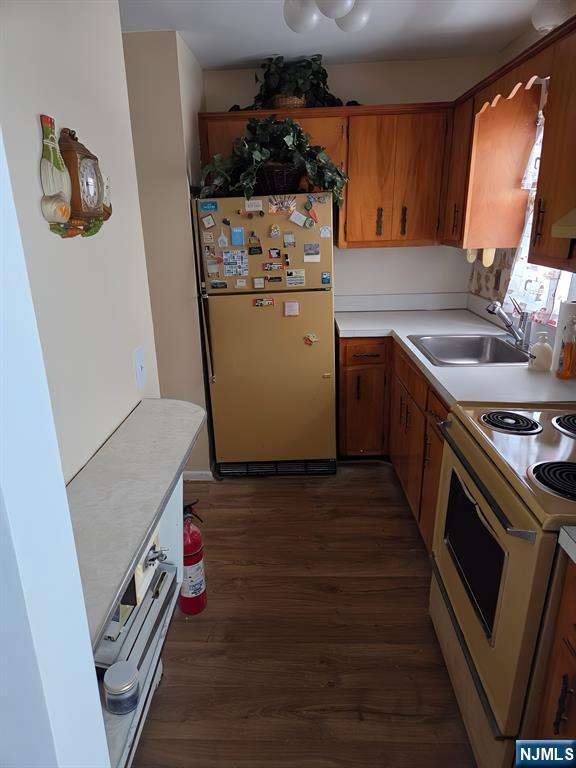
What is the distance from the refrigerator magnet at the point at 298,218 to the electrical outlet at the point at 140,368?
1437 mm

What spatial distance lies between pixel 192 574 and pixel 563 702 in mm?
1378

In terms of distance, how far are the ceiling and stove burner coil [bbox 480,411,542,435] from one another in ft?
6.09

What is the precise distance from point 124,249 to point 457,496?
4.45ft

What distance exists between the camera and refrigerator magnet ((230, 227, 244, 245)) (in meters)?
2.76

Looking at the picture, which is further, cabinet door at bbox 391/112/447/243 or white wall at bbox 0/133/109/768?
cabinet door at bbox 391/112/447/243

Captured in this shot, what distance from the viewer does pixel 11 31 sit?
94 cm

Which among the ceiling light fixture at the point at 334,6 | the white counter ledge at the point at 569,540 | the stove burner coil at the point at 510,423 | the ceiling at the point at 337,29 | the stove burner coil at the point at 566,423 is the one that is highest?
the ceiling at the point at 337,29

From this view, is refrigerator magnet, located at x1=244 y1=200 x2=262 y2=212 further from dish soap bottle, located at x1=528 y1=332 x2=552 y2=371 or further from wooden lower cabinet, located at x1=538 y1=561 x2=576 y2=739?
wooden lower cabinet, located at x1=538 y1=561 x2=576 y2=739

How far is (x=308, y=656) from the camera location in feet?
6.26

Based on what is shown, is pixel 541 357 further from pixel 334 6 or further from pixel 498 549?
pixel 334 6

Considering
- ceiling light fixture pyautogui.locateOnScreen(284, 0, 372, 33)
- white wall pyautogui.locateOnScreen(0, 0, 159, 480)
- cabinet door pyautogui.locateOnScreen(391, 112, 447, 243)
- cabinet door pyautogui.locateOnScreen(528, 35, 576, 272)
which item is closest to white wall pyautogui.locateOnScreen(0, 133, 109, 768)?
white wall pyautogui.locateOnScreen(0, 0, 159, 480)

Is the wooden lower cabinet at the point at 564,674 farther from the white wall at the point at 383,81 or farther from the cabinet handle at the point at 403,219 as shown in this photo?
the white wall at the point at 383,81

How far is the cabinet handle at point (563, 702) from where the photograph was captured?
43.0 inches

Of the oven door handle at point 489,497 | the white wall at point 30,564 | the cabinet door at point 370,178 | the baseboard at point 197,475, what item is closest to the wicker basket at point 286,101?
the cabinet door at point 370,178
